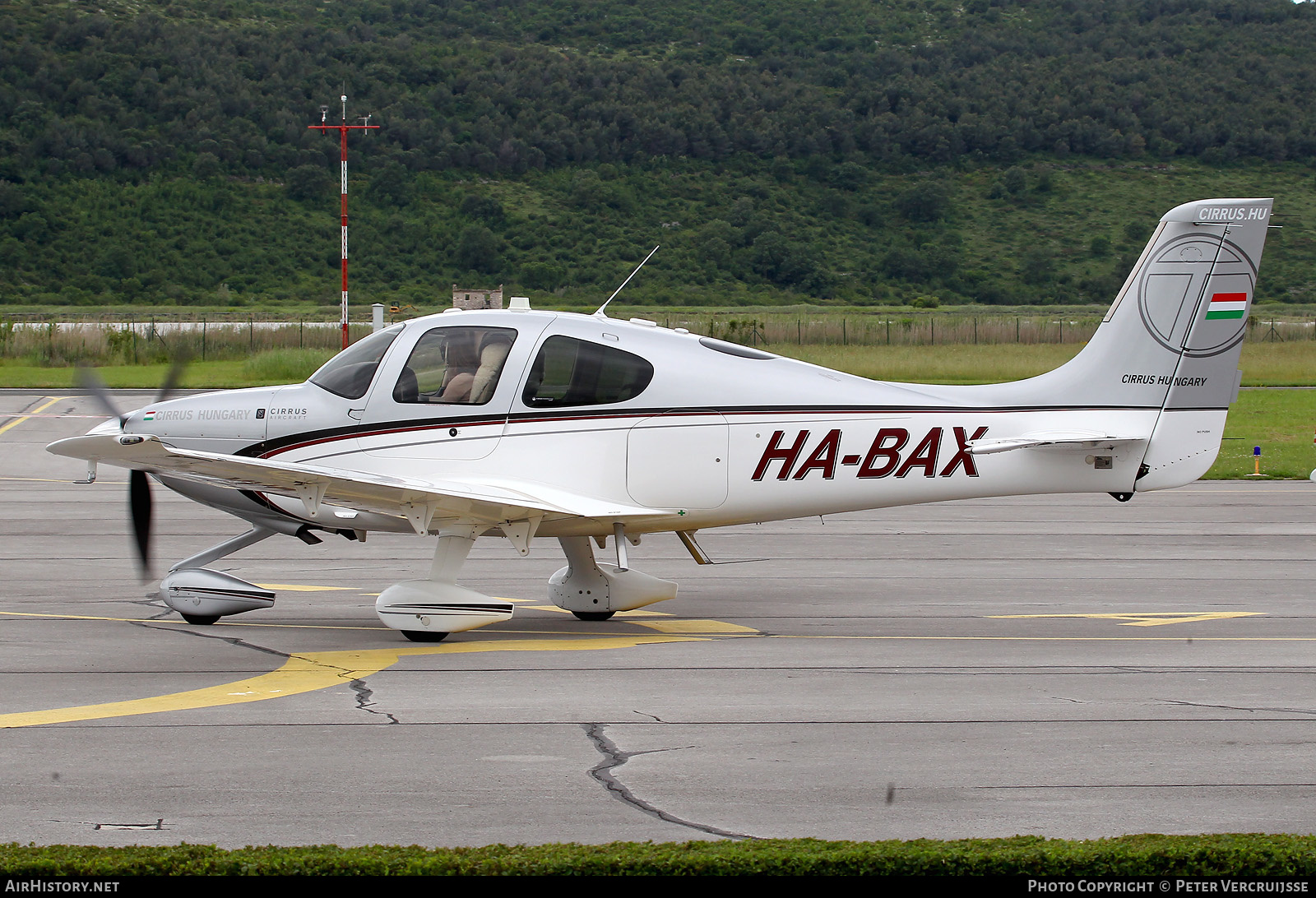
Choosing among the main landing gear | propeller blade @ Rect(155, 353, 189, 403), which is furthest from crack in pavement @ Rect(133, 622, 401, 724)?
propeller blade @ Rect(155, 353, 189, 403)

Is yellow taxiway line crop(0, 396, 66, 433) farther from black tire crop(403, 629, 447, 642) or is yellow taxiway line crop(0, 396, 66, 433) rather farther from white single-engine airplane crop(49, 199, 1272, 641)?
black tire crop(403, 629, 447, 642)

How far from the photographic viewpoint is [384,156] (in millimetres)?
101688

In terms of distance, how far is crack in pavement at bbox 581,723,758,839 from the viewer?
602 centimetres

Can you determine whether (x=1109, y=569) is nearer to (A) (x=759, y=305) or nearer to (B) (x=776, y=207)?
(A) (x=759, y=305)

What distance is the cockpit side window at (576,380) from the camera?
10773mm

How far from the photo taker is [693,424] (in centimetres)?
1073

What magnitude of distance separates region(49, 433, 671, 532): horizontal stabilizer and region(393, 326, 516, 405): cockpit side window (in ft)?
2.25

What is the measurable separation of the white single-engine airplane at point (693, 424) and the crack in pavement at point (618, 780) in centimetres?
287

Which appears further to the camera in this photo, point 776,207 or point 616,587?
point 776,207

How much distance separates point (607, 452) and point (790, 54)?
135 meters

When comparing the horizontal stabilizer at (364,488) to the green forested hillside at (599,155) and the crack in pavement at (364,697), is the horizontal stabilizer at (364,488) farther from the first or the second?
the green forested hillside at (599,155)

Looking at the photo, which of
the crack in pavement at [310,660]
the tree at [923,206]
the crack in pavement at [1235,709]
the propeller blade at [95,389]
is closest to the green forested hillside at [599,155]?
the tree at [923,206]

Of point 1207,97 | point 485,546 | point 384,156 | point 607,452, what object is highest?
point 1207,97

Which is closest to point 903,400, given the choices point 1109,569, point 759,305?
point 1109,569
